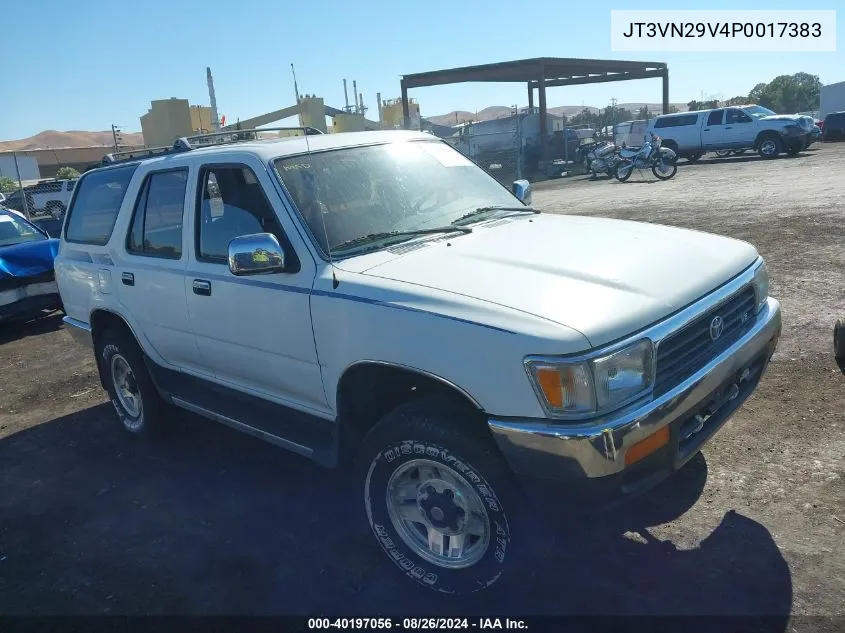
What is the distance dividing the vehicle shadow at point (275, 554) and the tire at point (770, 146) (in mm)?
24643

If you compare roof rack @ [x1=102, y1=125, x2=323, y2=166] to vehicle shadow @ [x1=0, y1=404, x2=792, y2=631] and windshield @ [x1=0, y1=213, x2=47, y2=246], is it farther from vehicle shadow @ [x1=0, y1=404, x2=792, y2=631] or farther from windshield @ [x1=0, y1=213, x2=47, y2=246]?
windshield @ [x1=0, y1=213, x2=47, y2=246]

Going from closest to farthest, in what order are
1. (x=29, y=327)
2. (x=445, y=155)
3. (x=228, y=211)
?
(x=228, y=211) → (x=445, y=155) → (x=29, y=327)

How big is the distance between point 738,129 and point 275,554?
2687 cm

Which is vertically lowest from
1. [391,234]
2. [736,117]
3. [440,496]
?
[440,496]

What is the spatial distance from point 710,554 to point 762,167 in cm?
2127

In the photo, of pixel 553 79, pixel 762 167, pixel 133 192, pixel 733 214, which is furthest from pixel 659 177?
pixel 133 192

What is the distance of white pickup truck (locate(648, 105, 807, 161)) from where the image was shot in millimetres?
24531

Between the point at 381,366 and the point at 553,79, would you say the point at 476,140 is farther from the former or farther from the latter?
the point at 381,366

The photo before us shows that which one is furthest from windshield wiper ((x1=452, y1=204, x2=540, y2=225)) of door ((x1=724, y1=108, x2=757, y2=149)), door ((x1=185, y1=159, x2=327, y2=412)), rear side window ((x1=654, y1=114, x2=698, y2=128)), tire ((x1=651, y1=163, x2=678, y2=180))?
rear side window ((x1=654, y1=114, x2=698, y2=128))

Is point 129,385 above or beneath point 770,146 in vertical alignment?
beneath

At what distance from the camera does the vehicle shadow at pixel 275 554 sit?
2994 mm

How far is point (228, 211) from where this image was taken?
3875 mm

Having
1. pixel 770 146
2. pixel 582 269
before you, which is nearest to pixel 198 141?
pixel 582 269

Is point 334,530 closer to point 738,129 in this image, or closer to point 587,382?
point 587,382
